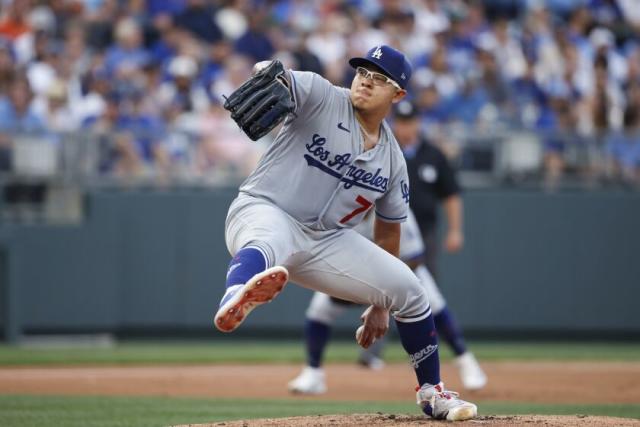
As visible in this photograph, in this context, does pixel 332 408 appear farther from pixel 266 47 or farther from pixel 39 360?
pixel 266 47

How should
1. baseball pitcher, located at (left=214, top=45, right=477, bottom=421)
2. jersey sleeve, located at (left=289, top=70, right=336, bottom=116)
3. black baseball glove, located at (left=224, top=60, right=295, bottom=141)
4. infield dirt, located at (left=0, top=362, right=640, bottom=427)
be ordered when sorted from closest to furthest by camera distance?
black baseball glove, located at (left=224, top=60, right=295, bottom=141) → jersey sleeve, located at (left=289, top=70, right=336, bottom=116) → baseball pitcher, located at (left=214, top=45, right=477, bottom=421) → infield dirt, located at (left=0, top=362, right=640, bottom=427)

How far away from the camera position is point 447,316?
922 centimetres

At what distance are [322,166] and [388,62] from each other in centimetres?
68

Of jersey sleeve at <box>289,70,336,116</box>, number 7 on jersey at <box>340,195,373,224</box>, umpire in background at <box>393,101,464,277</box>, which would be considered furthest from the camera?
umpire in background at <box>393,101,464,277</box>

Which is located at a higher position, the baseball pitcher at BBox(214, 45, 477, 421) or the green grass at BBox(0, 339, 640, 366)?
the baseball pitcher at BBox(214, 45, 477, 421)

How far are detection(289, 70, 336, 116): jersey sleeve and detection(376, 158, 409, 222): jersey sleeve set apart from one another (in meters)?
0.62

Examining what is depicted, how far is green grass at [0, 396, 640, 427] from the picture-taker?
6.87 meters

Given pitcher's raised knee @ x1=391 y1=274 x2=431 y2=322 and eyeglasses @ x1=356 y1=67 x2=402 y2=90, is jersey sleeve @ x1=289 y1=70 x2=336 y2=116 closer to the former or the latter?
eyeglasses @ x1=356 y1=67 x2=402 y2=90

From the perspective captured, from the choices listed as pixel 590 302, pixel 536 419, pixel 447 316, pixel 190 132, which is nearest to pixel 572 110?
pixel 590 302

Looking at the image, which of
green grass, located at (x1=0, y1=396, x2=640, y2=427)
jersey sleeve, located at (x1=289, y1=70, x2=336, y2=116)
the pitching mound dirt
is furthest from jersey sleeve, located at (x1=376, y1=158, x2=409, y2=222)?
green grass, located at (x1=0, y1=396, x2=640, y2=427)

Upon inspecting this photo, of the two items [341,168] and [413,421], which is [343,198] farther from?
[413,421]

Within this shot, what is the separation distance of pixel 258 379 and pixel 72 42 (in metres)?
6.06

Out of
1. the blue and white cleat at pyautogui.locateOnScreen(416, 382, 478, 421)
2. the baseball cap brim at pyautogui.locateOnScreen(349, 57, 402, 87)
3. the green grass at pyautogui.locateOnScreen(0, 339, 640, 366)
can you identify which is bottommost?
the green grass at pyautogui.locateOnScreen(0, 339, 640, 366)

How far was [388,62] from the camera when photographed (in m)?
5.86
